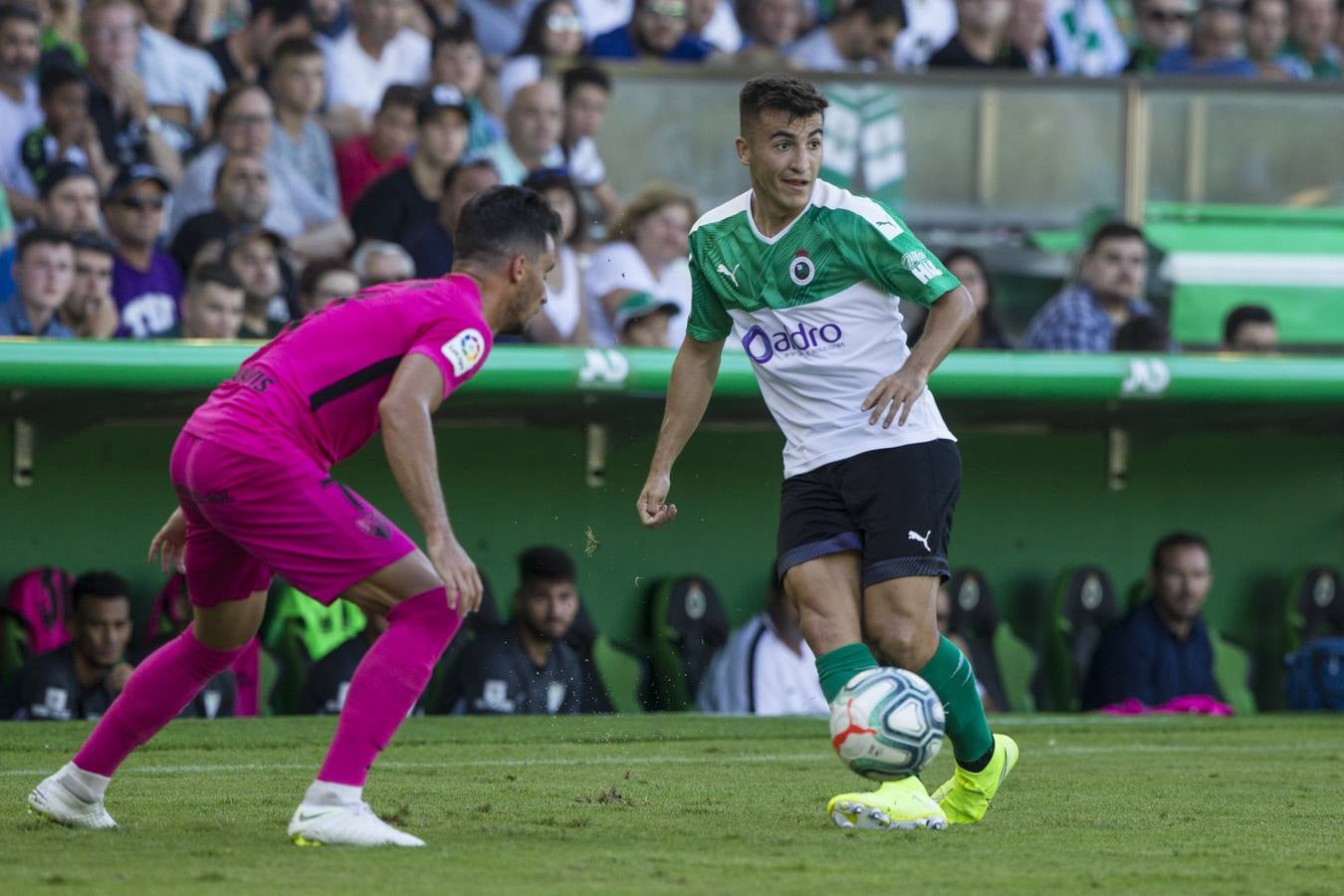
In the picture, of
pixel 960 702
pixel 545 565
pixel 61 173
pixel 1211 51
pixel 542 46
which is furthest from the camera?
pixel 1211 51

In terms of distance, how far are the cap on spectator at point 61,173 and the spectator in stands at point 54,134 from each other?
0.32ft

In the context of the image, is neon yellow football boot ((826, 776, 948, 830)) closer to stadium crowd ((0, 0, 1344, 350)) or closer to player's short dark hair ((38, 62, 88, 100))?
stadium crowd ((0, 0, 1344, 350))

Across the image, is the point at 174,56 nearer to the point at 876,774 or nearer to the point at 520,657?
the point at 520,657

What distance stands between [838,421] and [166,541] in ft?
5.57

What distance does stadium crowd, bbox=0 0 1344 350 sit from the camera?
9508 millimetres

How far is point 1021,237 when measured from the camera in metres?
11.6

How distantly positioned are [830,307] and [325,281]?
14.6 ft

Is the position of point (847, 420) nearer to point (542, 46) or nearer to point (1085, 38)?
point (542, 46)

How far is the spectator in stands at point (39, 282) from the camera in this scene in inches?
351

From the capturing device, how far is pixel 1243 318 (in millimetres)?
11188

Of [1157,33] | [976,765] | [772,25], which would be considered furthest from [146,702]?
[1157,33]

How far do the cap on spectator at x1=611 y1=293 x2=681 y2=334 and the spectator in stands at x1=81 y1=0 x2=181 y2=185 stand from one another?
2.28m

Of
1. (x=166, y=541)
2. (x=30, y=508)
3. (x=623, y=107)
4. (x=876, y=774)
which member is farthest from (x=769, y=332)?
(x=623, y=107)

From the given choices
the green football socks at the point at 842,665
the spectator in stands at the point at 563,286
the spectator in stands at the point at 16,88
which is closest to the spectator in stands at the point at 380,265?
the spectator in stands at the point at 563,286
